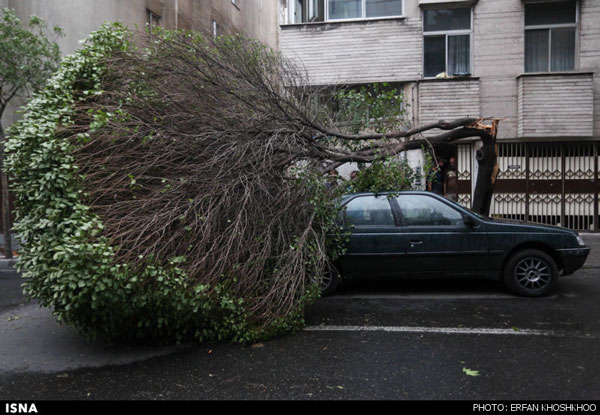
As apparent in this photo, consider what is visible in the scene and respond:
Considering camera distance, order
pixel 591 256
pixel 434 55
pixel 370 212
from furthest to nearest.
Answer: pixel 434 55 → pixel 591 256 → pixel 370 212

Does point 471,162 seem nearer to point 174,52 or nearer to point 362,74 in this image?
point 362,74

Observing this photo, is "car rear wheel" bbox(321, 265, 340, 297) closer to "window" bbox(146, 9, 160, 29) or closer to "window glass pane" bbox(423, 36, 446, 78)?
"window glass pane" bbox(423, 36, 446, 78)

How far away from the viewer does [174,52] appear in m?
6.05

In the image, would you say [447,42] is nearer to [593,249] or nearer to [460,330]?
[593,249]

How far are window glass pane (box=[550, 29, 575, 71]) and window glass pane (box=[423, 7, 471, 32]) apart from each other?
8.17ft

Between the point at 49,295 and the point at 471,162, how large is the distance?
1209 centimetres

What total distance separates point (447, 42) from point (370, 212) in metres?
9.20

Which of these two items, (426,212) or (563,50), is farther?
(563,50)

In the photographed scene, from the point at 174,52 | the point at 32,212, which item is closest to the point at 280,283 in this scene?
the point at 32,212

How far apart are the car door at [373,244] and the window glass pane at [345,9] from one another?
9.56 meters

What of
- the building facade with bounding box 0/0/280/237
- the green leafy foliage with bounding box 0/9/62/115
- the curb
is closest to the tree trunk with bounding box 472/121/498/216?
the building facade with bounding box 0/0/280/237

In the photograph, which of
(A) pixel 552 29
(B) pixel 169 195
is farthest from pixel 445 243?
(A) pixel 552 29

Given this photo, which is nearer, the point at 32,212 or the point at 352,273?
the point at 32,212

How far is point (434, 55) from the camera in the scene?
14180 mm
